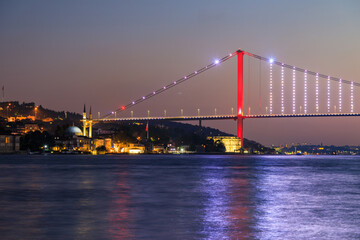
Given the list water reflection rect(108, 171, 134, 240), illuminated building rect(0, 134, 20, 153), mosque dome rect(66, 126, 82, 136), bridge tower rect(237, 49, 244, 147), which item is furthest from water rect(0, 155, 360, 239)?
mosque dome rect(66, 126, 82, 136)

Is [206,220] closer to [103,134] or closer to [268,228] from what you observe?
[268,228]

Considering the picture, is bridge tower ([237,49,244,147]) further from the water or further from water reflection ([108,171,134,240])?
water reflection ([108,171,134,240])

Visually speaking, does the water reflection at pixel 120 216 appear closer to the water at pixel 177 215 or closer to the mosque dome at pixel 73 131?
the water at pixel 177 215

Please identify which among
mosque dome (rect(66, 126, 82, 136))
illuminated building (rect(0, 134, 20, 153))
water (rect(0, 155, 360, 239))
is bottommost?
water (rect(0, 155, 360, 239))

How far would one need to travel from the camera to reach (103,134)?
7707 inches

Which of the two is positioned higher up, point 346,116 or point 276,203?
point 346,116

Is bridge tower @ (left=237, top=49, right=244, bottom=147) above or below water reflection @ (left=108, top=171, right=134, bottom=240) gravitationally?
A: above

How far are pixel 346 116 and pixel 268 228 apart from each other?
81.8 m

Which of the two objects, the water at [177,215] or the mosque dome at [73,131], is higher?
the mosque dome at [73,131]

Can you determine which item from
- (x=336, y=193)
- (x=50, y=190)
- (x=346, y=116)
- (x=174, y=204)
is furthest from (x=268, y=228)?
(x=346, y=116)

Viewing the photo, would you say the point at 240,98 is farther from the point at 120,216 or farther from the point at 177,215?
the point at 120,216

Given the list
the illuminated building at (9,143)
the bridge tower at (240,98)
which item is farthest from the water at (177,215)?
the illuminated building at (9,143)

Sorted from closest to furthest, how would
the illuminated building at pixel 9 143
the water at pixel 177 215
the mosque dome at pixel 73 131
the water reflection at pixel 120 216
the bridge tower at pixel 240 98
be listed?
the water reflection at pixel 120 216
the water at pixel 177 215
the bridge tower at pixel 240 98
the illuminated building at pixel 9 143
the mosque dome at pixel 73 131

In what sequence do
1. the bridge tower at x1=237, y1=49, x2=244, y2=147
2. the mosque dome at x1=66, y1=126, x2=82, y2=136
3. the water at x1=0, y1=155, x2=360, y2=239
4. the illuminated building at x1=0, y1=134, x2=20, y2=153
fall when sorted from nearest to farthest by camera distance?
the water at x1=0, y1=155, x2=360, y2=239, the bridge tower at x1=237, y1=49, x2=244, y2=147, the illuminated building at x1=0, y1=134, x2=20, y2=153, the mosque dome at x1=66, y1=126, x2=82, y2=136
